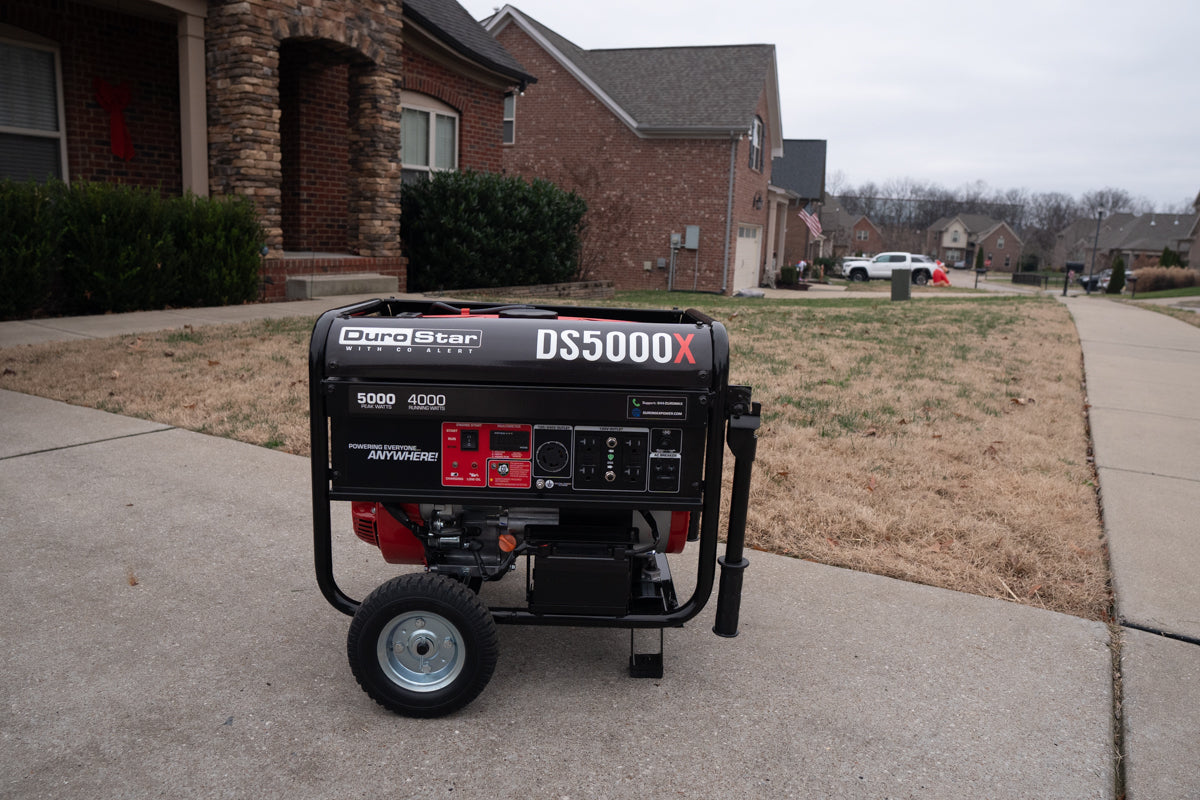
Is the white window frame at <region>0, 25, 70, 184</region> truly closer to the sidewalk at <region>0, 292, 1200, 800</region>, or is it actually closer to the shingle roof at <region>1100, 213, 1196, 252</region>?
the sidewalk at <region>0, 292, 1200, 800</region>

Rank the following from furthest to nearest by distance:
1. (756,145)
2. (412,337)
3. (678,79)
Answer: (756,145)
(678,79)
(412,337)

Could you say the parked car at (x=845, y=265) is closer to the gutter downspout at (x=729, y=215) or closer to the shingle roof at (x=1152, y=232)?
the gutter downspout at (x=729, y=215)

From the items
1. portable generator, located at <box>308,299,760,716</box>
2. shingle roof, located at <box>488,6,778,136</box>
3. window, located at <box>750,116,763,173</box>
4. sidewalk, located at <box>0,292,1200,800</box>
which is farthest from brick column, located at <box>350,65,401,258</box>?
window, located at <box>750,116,763,173</box>

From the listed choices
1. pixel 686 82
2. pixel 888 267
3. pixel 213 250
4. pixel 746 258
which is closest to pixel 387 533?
pixel 213 250

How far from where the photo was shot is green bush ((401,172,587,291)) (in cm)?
1500

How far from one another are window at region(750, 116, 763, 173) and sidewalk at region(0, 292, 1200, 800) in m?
25.6

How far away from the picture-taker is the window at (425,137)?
15.9 metres

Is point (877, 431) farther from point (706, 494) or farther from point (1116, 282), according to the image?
point (1116, 282)

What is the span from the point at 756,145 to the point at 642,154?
14.5ft

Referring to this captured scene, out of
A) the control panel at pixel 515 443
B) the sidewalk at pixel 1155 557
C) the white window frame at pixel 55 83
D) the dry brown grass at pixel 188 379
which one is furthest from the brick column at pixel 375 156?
the control panel at pixel 515 443

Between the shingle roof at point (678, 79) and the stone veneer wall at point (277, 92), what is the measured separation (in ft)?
46.6

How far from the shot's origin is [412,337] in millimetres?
2480

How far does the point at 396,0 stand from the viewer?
13500 mm

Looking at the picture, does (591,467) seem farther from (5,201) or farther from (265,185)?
(265,185)
